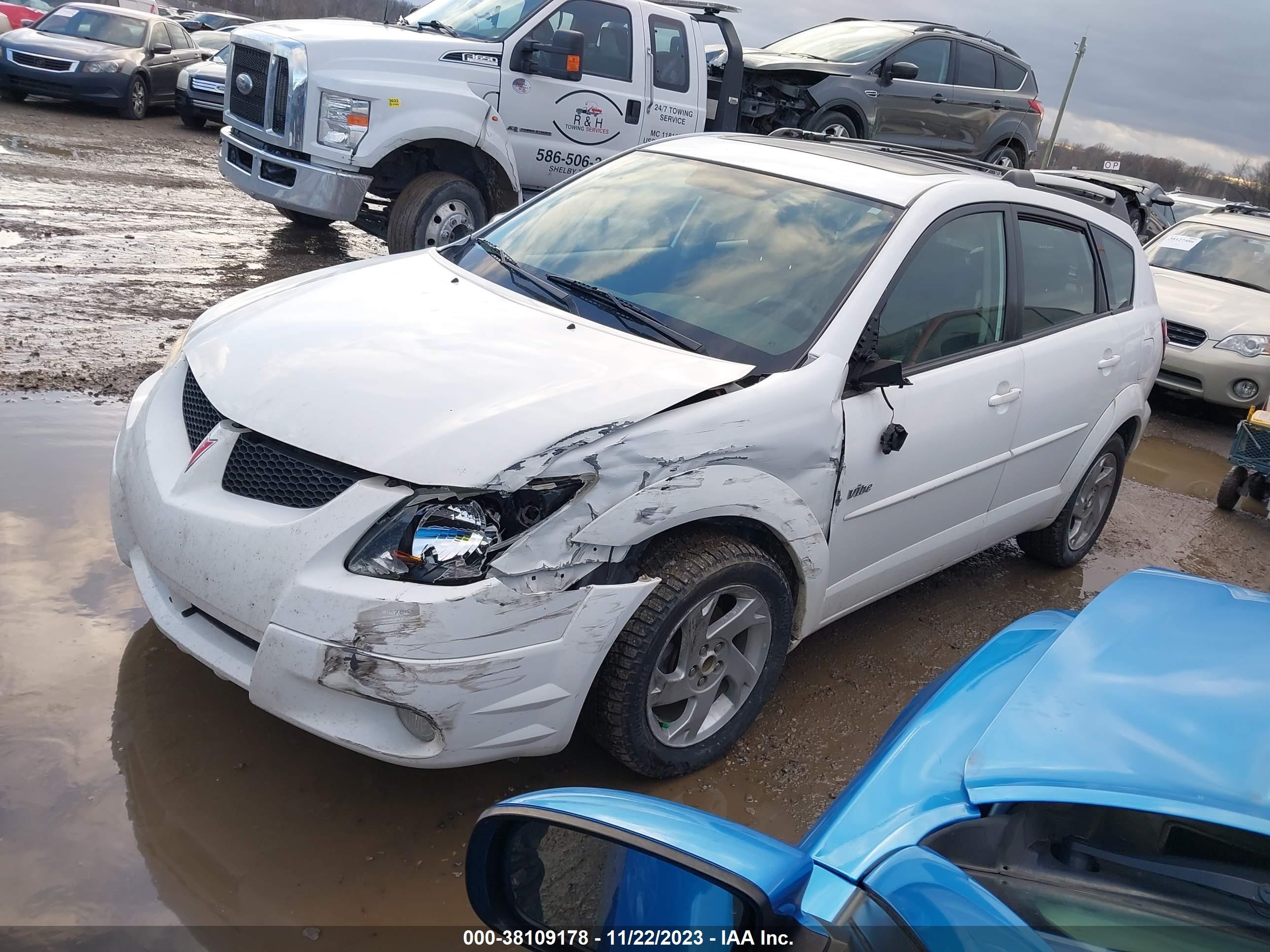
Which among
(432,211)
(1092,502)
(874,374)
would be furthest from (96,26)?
(874,374)

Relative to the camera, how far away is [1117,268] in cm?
475

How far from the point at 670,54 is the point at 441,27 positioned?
199 centimetres

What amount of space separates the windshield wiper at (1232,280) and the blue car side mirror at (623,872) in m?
9.78

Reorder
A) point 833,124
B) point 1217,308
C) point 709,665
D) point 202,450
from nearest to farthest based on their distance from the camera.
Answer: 1. point 202,450
2. point 709,665
3. point 1217,308
4. point 833,124

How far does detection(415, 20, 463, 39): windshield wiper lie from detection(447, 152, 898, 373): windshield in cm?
460

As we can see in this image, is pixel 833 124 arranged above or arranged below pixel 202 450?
above

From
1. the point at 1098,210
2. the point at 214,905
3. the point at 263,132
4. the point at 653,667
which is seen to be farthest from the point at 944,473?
the point at 263,132

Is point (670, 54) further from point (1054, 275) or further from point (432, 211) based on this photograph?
point (1054, 275)

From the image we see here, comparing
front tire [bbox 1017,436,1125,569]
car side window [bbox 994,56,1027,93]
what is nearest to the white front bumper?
front tire [bbox 1017,436,1125,569]

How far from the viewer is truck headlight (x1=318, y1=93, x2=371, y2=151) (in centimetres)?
715

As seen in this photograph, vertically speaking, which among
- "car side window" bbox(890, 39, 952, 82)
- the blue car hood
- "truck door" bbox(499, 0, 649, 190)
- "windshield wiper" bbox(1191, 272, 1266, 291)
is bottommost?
the blue car hood

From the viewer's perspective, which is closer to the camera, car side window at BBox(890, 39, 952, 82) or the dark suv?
the dark suv

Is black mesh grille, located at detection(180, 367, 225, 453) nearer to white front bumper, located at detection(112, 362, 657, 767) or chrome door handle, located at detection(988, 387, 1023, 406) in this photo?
white front bumper, located at detection(112, 362, 657, 767)

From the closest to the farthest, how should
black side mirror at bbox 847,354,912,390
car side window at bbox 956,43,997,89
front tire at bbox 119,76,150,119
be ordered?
black side mirror at bbox 847,354,912,390 → car side window at bbox 956,43,997,89 → front tire at bbox 119,76,150,119
